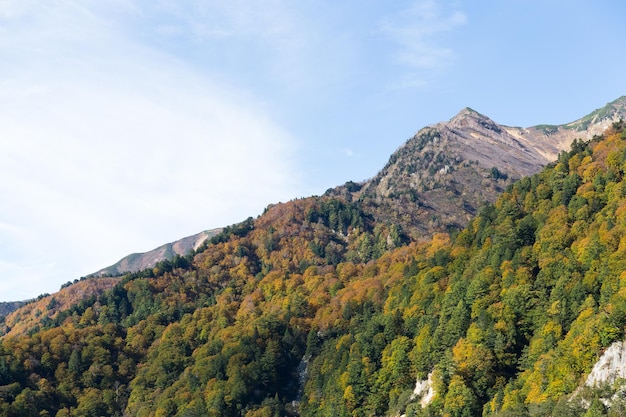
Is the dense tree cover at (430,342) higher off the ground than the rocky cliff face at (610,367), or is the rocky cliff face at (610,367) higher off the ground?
the dense tree cover at (430,342)

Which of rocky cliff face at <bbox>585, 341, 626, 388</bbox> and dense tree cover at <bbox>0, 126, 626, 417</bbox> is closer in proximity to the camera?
rocky cliff face at <bbox>585, 341, 626, 388</bbox>

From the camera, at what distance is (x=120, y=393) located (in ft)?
575

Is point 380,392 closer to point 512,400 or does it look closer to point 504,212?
point 512,400

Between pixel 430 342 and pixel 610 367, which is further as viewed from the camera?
pixel 430 342

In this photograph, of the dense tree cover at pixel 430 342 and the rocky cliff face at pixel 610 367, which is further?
the dense tree cover at pixel 430 342

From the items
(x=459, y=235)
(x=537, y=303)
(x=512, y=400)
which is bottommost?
(x=512, y=400)

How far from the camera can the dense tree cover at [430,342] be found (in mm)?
109250

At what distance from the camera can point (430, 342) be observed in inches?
5138

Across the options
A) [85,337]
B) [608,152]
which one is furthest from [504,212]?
[85,337]

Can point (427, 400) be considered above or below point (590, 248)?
below

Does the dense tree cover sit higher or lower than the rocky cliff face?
higher

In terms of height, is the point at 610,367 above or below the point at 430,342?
below

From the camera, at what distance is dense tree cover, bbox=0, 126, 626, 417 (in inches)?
4301

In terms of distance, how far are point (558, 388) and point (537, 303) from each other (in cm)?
2573
